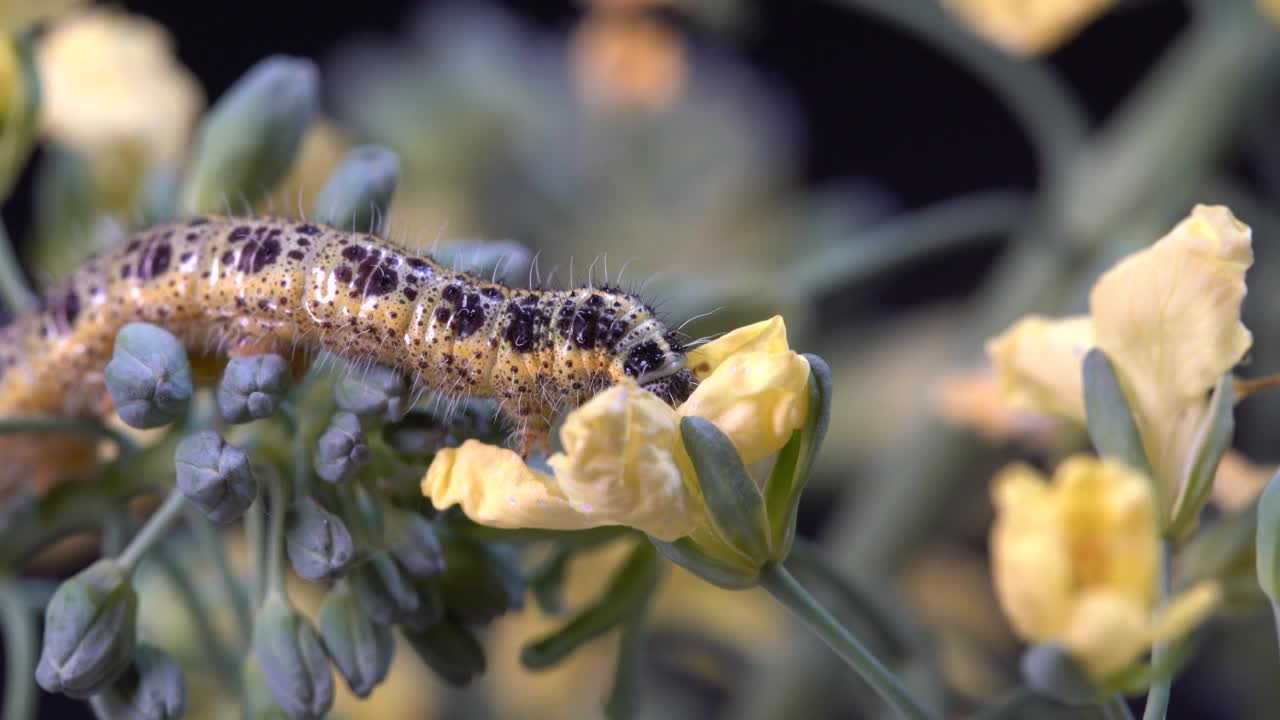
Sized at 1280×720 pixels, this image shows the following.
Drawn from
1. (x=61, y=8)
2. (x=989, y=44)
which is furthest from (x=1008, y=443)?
(x=61, y=8)

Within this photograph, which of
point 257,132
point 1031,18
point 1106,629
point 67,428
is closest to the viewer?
point 1106,629

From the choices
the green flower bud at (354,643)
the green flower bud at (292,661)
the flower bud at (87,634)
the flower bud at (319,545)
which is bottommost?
the flower bud at (87,634)

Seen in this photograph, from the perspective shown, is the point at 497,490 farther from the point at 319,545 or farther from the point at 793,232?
the point at 793,232

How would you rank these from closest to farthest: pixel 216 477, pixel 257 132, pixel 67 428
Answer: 1. pixel 216 477
2. pixel 67 428
3. pixel 257 132

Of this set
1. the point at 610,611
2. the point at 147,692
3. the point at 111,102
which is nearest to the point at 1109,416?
the point at 610,611

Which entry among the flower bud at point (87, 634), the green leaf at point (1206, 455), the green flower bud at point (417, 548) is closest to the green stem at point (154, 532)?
the flower bud at point (87, 634)

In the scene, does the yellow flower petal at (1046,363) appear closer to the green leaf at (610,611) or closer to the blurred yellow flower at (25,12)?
the green leaf at (610,611)

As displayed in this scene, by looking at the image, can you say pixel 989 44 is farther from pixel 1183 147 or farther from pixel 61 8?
pixel 61 8

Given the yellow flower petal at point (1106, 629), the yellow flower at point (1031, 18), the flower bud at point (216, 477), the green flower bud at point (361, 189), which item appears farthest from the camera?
the yellow flower at point (1031, 18)
